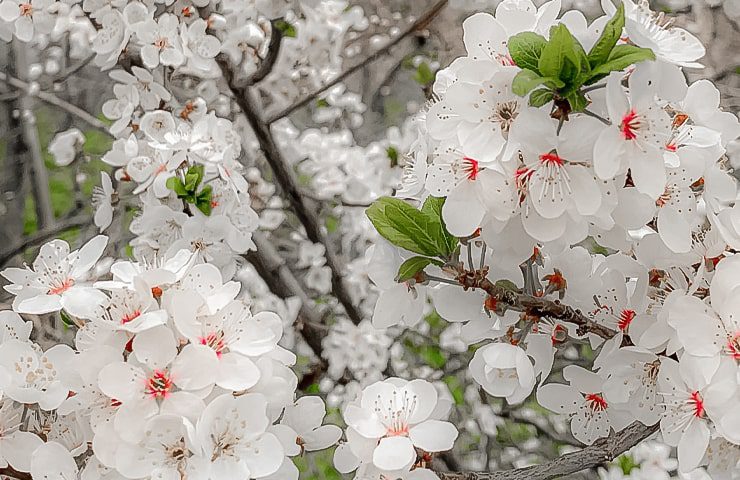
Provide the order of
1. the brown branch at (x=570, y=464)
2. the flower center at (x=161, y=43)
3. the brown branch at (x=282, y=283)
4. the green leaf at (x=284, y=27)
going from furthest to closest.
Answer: the brown branch at (x=282, y=283), the green leaf at (x=284, y=27), the flower center at (x=161, y=43), the brown branch at (x=570, y=464)

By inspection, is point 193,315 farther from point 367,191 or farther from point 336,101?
point 336,101

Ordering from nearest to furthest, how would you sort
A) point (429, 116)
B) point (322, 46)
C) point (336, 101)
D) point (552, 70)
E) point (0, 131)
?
point (552, 70), point (429, 116), point (322, 46), point (336, 101), point (0, 131)

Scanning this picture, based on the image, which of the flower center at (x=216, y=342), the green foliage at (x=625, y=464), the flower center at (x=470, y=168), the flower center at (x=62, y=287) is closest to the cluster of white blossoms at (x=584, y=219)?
the flower center at (x=470, y=168)

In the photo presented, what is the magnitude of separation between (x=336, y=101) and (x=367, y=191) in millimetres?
388

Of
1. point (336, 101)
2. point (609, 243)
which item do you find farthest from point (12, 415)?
point (336, 101)

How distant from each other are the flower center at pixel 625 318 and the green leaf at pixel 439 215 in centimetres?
19

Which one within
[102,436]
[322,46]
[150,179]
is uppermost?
[102,436]

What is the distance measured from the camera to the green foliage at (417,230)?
866 mm

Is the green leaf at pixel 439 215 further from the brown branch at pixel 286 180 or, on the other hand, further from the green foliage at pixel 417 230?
the brown branch at pixel 286 180

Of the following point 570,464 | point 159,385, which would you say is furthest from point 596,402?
point 159,385

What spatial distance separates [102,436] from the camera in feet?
2.58

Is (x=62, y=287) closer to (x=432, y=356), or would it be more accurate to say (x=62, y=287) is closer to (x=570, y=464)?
(x=570, y=464)

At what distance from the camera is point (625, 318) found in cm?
88

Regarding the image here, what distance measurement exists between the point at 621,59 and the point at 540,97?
0.25 ft
